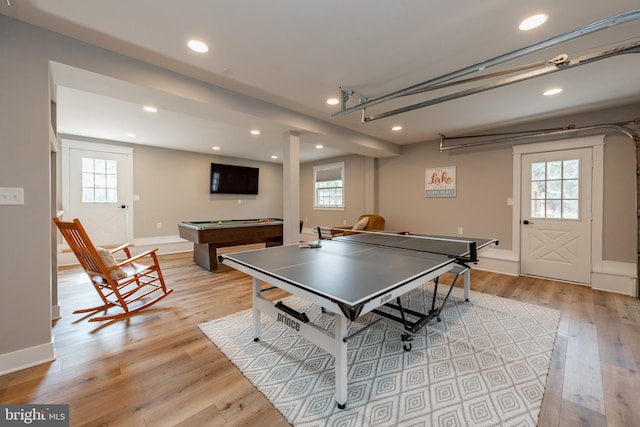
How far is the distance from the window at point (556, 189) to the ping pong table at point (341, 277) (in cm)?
234

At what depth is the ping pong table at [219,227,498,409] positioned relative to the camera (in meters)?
1.30

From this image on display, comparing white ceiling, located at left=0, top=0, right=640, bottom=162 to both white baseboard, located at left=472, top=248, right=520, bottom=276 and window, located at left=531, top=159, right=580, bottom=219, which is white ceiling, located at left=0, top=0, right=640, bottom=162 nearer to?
window, located at left=531, top=159, right=580, bottom=219

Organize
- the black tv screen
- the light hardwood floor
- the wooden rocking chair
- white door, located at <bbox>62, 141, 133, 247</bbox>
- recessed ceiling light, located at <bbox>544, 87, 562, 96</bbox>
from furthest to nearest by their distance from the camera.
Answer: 1. the black tv screen
2. white door, located at <bbox>62, 141, 133, 247</bbox>
3. recessed ceiling light, located at <bbox>544, 87, 562, 96</bbox>
4. the wooden rocking chair
5. the light hardwood floor

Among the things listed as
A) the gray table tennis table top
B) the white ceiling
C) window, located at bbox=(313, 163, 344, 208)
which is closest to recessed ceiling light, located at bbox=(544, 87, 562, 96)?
the white ceiling

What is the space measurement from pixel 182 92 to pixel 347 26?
1.70m

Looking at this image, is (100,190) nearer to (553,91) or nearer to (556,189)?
(553,91)

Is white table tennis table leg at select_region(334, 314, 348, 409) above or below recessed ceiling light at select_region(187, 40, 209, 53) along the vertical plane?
below

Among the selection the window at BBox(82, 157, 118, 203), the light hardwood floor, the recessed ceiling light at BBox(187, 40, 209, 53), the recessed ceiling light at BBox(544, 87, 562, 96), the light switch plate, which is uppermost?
the recessed ceiling light at BBox(544, 87, 562, 96)

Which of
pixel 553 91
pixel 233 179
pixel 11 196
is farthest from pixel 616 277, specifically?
pixel 233 179

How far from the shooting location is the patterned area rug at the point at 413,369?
56.5 inches

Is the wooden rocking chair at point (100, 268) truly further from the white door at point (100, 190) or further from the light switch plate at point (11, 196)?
the white door at point (100, 190)

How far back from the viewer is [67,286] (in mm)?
3490

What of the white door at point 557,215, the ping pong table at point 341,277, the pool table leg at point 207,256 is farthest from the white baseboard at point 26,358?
the white door at point 557,215

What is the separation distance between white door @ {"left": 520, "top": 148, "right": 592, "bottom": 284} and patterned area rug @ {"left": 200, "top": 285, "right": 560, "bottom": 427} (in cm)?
171
